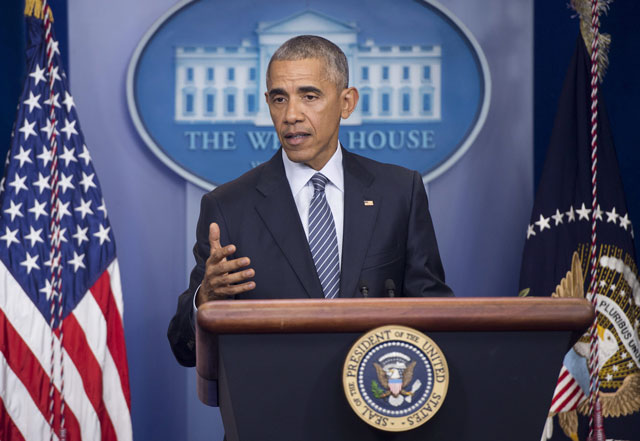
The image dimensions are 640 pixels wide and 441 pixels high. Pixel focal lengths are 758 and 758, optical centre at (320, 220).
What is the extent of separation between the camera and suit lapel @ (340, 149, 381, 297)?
1.68 meters

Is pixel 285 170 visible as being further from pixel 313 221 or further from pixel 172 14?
pixel 172 14

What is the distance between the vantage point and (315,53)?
5.96 ft

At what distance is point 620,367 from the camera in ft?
9.45

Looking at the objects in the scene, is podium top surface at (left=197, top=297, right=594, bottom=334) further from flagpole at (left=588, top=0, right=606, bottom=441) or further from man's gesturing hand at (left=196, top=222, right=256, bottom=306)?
flagpole at (left=588, top=0, right=606, bottom=441)

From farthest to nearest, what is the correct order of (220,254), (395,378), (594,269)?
(594,269), (220,254), (395,378)

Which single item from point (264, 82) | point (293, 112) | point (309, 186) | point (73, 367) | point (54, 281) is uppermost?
point (264, 82)

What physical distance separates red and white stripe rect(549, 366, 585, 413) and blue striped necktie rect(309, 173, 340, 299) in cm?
152

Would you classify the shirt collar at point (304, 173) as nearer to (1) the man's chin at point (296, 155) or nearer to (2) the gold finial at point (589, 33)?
(1) the man's chin at point (296, 155)

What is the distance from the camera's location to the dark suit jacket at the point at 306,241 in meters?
1.68

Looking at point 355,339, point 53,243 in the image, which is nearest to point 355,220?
point 355,339

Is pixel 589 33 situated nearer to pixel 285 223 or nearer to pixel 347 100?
pixel 347 100

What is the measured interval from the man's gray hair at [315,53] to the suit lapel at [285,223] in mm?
263

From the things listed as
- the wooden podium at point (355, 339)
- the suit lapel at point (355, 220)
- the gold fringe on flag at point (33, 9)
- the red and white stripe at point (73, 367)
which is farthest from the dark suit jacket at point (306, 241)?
the gold fringe on flag at point (33, 9)

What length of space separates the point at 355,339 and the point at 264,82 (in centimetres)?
217
